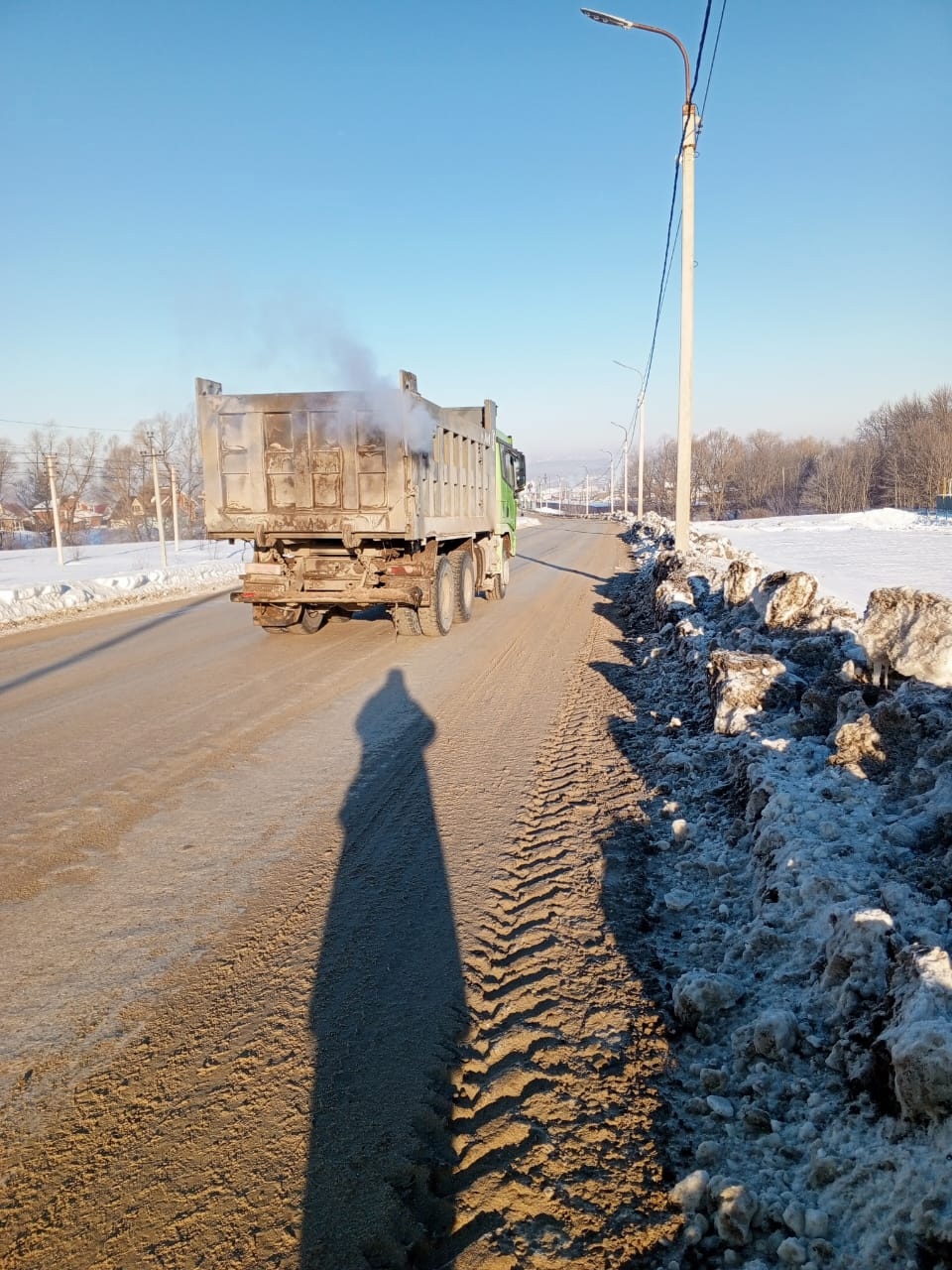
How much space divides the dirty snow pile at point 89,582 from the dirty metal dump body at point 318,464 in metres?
5.78

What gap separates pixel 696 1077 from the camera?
2.78 metres

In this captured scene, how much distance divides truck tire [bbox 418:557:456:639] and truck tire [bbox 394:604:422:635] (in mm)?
82

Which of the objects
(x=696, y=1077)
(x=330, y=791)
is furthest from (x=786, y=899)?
(x=330, y=791)

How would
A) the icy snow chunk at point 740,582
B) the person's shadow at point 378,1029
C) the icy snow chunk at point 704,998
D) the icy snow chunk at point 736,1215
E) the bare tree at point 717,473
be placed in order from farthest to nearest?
1. the bare tree at point 717,473
2. the icy snow chunk at point 740,582
3. the icy snow chunk at point 704,998
4. the person's shadow at point 378,1029
5. the icy snow chunk at point 736,1215

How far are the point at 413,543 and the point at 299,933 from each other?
7.37 m

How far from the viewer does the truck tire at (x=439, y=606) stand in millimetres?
11312

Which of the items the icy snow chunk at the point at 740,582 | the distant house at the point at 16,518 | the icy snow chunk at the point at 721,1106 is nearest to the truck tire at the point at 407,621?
the icy snow chunk at the point at 740,582

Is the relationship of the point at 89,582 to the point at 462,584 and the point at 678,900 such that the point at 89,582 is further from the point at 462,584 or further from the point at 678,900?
the point at 678,900

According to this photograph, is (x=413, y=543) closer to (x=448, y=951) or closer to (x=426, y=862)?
(x=426, y=862)

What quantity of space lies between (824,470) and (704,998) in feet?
296

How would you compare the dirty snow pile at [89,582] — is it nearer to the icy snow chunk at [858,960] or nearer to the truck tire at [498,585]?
Result: the truck tire at [498,585]

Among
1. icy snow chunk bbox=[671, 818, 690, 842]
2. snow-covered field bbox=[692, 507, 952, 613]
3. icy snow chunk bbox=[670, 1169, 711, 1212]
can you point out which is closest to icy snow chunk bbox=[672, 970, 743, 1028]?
icy snow chunk bbox=[670, 1169, 711, 1212]

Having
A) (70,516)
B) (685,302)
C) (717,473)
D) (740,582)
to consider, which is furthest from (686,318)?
(717,473)

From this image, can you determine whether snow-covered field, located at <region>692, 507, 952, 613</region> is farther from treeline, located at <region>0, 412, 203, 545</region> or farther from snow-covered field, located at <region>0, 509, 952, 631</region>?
treeline, located at <region>0, 412, 203, 545</region>
